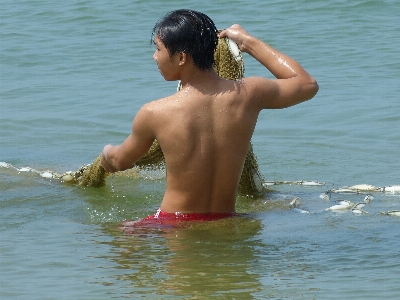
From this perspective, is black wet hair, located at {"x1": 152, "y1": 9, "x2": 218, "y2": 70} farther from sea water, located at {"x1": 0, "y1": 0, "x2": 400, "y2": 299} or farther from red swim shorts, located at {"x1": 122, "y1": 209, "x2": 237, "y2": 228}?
sea water, located at {"x1": 0, "y1": 0, "x2": 400, "y2": 299}

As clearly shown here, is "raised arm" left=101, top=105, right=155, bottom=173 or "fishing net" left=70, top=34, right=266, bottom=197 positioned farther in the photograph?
"fishing net" left=70, top=34, right=266, bottom=197

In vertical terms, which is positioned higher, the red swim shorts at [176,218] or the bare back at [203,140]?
the bare back at [203,140]

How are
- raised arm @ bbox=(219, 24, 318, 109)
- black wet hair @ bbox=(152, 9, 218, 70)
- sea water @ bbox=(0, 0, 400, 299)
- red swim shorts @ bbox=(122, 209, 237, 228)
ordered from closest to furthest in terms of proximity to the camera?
sea water @ bbox=(0, 0, 400, 299)
black wet hair @ bbox=(152, 9, 218, 70)
raised arm @ bbox=(219, 24, 318, 109)
red swim shorts @ bbox=(122, 209, 237, 228)

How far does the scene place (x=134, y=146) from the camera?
528 centimetres

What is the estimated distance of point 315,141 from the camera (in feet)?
31.2

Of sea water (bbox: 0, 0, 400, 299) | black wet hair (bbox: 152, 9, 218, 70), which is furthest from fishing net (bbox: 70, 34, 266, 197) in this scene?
black wet hair (bbox: 152, 9, 218, 70)

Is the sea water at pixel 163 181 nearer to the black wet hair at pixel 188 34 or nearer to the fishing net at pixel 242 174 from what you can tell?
the fishing net at pixel 242 174

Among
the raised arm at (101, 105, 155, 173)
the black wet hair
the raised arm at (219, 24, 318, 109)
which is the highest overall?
the black wet hair

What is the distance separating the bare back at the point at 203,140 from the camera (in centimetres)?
511

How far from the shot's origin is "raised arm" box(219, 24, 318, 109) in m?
5.24

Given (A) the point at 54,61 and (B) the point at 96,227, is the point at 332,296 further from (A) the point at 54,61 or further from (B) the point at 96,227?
(A) the point at 54,61

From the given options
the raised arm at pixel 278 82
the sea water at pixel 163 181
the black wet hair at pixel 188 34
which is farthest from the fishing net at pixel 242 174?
the black wet hair at pixel 188 34

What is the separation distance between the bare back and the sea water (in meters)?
0.26

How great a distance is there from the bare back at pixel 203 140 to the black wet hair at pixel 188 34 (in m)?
0.21
